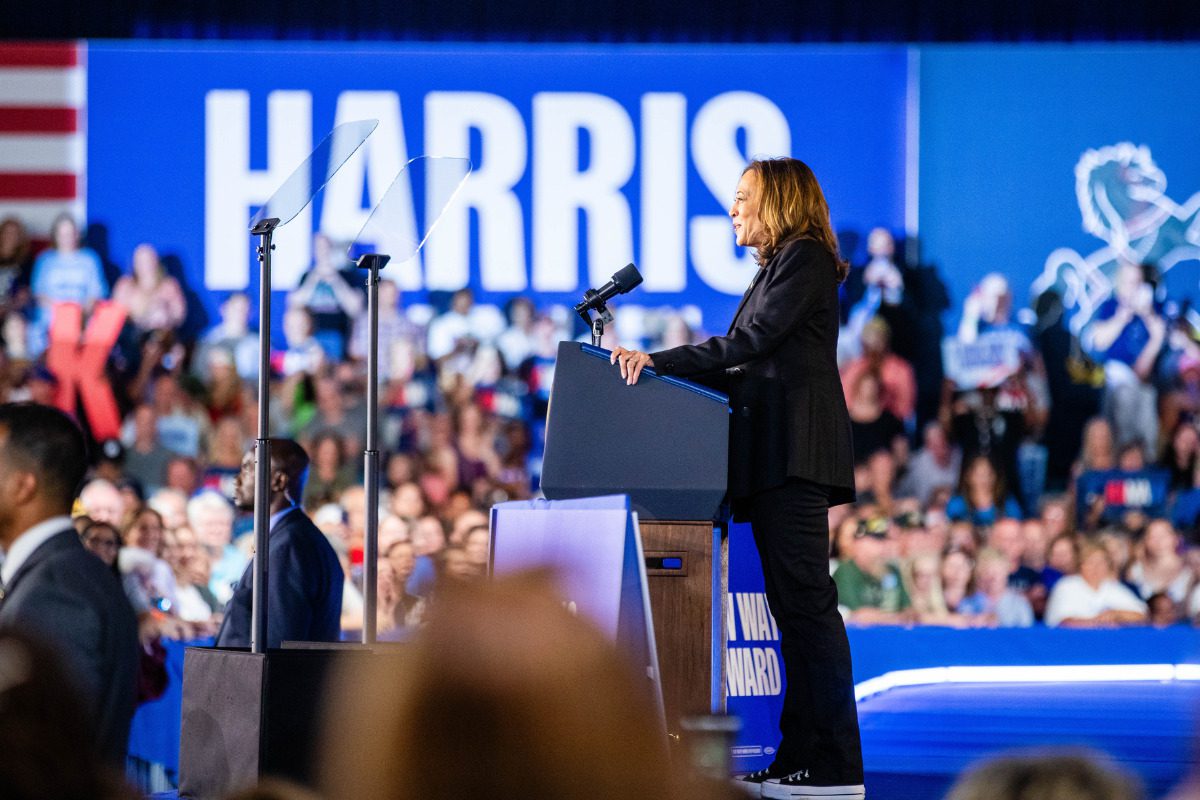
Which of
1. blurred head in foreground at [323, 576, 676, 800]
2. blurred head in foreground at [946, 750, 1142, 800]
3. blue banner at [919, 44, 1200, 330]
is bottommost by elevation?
blurred head in foreground at [946, 750, 1142, 800]

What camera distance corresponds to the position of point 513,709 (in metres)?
0.84

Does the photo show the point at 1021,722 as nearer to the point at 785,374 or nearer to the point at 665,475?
the point at 785,374

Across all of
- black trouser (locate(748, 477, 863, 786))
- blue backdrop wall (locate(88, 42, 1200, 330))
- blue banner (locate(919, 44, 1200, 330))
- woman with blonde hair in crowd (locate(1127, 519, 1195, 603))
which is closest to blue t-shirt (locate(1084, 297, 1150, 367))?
blue banner (locate(919, 44, 1200, 330))

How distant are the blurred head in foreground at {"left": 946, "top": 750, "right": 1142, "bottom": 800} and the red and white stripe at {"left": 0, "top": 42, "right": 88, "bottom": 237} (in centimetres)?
825

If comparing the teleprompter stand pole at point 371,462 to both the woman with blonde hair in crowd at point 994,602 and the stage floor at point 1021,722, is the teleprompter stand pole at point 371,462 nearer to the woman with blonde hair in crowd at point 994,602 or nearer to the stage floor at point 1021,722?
the stage floor at point 1021,722

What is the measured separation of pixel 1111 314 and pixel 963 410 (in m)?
1.08

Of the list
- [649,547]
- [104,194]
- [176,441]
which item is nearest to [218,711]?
[649,547]

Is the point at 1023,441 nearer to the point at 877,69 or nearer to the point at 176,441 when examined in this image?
the point at 877,69

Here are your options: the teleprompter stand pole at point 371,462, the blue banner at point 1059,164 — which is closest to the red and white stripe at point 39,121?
the blue banner at point 1059,164

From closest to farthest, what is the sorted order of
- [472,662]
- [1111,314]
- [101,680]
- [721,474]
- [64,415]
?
1. [472,662]
2. [101,680]
3. [64,415]
4. [721,474]
5. [1111,314]

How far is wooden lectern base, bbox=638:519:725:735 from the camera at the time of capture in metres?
2.96

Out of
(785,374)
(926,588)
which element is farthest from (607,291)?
(926,588)

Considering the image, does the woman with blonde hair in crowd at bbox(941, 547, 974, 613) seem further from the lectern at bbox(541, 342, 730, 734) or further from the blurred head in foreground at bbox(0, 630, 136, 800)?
the blurred head in foreground at bbox(0, 630, 136, 800)

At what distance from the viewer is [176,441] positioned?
7.75 meters
